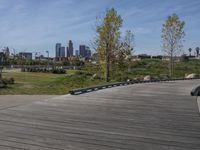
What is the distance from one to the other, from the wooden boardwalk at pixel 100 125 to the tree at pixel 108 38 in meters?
18.7

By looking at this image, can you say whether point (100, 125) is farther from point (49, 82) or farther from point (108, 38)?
point (108, 38)

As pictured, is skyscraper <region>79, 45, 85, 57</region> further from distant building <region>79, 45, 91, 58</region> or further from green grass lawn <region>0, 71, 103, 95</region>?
green grass lawn <region>0, 71, 103, 95</region>

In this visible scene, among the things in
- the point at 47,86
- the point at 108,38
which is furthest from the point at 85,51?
the point at 47,86

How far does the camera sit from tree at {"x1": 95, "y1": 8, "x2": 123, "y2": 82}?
113 feet

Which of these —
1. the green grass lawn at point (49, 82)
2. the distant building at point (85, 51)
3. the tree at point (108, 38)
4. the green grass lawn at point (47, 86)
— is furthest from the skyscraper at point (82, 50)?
the green grass lawn at point (47, 86)

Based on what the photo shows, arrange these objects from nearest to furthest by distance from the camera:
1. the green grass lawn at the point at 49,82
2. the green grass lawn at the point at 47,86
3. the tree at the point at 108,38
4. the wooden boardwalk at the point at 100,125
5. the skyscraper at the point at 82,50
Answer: the wooden boardwalk at the point at 100,125, the green grass lawn at the point at 47,86, the green grass lawn at the point at 49,82, the tree at the point at 108,38, the skyscraper at the point at 82,50

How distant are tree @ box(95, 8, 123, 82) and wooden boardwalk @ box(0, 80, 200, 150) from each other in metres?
18.7

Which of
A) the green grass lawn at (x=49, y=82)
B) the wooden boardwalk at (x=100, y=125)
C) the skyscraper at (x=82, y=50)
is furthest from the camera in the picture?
the skyscraper at (x=82, y=50)

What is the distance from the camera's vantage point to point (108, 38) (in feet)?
114

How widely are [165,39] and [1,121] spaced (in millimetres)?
36009

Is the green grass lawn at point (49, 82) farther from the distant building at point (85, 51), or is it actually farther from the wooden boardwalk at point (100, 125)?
the wooden boardwalk at point (100, 125)

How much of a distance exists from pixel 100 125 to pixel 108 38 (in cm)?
2437

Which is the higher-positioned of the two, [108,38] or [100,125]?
[108,38]

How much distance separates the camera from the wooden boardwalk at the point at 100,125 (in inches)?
335
